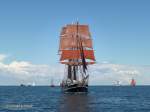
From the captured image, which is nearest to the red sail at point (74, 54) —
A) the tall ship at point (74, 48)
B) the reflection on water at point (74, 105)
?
the tall ship at point (74, 48)

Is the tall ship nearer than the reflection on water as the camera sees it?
No

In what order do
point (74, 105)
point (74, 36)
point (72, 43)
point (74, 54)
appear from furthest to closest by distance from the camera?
point (72, 43) < point (74, 36) < point (74, 54) < point (74, 105)

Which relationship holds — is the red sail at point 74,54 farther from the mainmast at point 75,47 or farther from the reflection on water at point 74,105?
the reflection on water at point 74,105

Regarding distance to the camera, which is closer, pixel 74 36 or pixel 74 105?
pixel 74 105

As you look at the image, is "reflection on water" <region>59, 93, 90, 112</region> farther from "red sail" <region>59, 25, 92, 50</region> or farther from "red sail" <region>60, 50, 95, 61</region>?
"red sail" <region>59, 25, 92, 50</region>

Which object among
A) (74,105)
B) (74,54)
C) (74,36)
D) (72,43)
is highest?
(74,36)

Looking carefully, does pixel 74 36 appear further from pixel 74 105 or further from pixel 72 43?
pixel 74 105

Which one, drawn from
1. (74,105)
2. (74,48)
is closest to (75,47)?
(74,48)

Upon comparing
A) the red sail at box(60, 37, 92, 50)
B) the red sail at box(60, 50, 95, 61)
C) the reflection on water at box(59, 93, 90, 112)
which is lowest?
the reflection on water at box(59, 93, 90, 112)

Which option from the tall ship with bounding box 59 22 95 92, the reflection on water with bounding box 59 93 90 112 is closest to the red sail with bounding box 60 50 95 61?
the tall ship with bounding box 59 22 95 92

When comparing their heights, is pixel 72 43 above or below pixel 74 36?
below

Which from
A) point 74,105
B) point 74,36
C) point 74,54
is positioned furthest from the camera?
point 74,36

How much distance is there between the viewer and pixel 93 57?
162 meters

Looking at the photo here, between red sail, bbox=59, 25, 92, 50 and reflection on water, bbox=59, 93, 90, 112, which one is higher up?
red sail, bbox=59, 25, 92, 50
